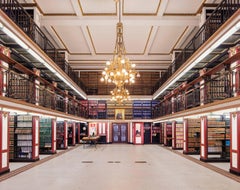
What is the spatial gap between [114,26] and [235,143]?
8190mm

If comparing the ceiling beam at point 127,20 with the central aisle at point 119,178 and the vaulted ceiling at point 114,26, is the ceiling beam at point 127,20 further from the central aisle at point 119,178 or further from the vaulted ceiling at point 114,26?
the central aisle at point 119,178

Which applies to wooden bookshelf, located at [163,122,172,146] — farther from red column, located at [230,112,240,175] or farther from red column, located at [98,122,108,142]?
red column, located at [230,112,240,175]

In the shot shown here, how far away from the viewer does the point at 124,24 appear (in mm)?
14836

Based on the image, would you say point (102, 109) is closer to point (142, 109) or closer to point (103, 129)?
point (103, 129)

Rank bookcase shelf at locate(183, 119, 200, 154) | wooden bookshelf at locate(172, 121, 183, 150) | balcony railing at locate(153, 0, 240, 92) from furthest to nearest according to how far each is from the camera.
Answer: wooden bookshelf at locate(172, 121, 183, 150) < bookcase shelf at locate(183, 119, 200, 154) < balcony railing at locate(153, 0, 240, 92)

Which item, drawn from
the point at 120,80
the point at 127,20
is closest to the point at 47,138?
the point at 120,80

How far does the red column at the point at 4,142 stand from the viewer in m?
10.2

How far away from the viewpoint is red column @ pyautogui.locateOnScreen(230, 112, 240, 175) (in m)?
10.1

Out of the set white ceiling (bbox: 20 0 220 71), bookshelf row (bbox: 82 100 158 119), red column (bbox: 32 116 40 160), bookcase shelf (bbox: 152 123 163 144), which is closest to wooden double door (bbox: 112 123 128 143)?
bookshelf row (bbox: 82 100 158 119)

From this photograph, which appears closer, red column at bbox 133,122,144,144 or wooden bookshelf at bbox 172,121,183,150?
wooden bookshelf at bbox 172,121,183,150

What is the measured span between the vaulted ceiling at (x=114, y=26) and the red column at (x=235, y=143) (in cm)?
504

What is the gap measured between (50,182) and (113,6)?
7570 millimetres

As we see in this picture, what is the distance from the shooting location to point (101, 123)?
28016mm

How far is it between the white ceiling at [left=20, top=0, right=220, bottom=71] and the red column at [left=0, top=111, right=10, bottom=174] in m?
5.09
